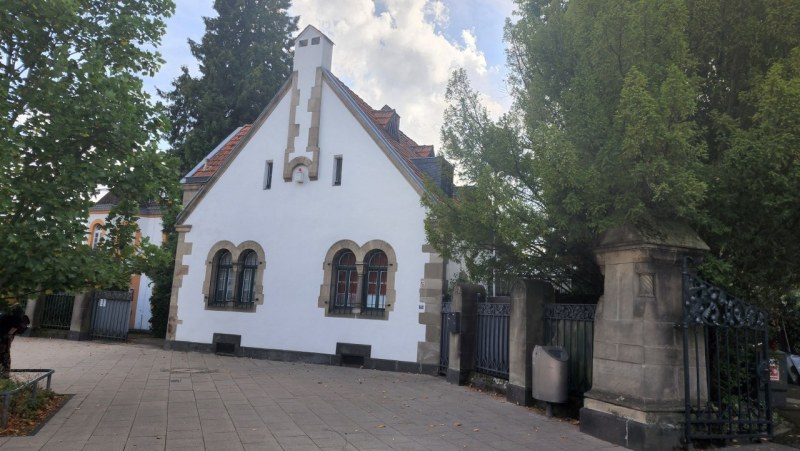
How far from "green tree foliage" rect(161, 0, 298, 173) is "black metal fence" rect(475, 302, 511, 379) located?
62.5ft

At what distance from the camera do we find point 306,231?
615 inches

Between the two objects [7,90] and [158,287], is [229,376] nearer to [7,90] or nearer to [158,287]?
[7,90]

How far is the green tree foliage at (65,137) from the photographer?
7031 millimetres

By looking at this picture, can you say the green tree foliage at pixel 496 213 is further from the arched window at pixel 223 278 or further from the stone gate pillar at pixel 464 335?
the arched window at pixel 223 278

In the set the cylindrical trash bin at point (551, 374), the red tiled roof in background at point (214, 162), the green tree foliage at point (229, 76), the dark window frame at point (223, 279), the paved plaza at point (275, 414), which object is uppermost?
the green tree foliage at point (229, 76)

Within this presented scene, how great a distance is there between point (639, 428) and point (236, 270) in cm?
1288

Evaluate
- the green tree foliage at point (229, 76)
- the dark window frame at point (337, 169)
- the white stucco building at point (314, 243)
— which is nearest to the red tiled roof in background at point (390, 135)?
the white stucco building at point (314, 243)

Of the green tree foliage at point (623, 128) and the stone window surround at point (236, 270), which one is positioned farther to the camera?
the stone window surround at point (236, 270)

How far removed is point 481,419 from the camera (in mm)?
8055

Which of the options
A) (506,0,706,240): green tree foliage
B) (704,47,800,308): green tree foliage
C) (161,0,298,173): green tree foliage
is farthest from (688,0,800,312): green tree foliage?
(161,0,298,173): green tree foliage

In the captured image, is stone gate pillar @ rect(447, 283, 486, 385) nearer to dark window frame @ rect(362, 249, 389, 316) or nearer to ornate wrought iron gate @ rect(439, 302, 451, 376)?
ornate wrought iron gate @ rect(439, 302, 451, 376)

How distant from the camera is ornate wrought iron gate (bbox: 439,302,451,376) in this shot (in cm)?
1298

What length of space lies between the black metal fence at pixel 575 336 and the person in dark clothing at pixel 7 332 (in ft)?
28.7

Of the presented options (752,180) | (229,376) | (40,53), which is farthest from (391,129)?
(752,180)
